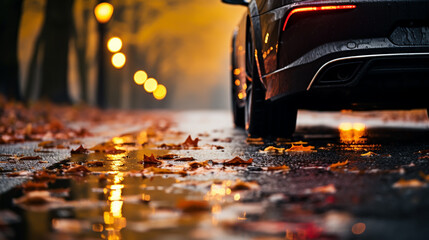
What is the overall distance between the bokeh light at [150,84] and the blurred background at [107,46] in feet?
0.27

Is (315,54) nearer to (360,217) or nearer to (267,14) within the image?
(267,14)

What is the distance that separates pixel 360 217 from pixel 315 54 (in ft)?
9.21

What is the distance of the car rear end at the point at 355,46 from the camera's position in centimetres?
550

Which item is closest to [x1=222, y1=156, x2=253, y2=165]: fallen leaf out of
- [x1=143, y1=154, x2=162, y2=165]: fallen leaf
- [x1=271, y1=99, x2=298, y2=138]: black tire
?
[x1=143, y1=154, x2=162, y2=165]: fallen leaf

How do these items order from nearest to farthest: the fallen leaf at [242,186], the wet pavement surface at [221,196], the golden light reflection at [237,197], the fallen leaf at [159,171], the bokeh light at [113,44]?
1. the wet pavement surface at [221,196]
2. the golden light reflection at [237,197]
3. the fallen leaf at [242,186]
4. the fallen leaf at [159,171]
5. the bokeh light at [113,44]

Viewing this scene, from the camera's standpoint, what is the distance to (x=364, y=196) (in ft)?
11.7

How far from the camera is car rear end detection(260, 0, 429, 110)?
18.0 ft

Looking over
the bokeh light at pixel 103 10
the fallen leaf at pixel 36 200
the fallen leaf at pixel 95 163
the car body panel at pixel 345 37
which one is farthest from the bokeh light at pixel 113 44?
the fallen leaf at pixel 36 200

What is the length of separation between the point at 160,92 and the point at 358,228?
209ft

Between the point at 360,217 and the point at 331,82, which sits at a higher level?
the point at 331,82

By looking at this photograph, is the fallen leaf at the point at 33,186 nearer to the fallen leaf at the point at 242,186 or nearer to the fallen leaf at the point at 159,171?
the fallen leaf at the point at 159,171

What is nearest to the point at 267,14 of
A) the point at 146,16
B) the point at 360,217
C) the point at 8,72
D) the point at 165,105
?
the point at 360,217

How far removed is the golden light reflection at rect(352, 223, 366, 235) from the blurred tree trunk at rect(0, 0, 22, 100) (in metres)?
15.8

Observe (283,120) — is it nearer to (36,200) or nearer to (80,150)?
(80,150)
